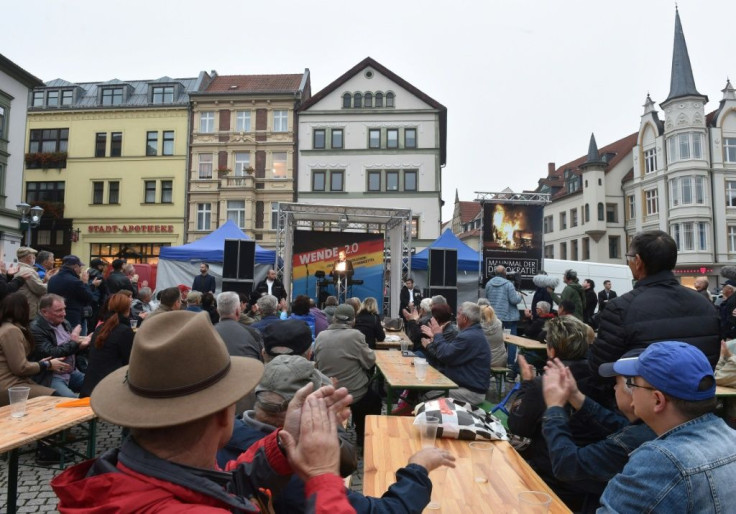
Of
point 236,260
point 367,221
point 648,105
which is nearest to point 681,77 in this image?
point 648,105

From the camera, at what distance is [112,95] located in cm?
3212

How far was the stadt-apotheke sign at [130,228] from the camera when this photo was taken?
29859 millimetres

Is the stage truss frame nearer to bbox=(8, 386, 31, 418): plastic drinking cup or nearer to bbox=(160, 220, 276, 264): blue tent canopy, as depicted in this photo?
bbox=(160, 220, 276, 264): blue tent canopy

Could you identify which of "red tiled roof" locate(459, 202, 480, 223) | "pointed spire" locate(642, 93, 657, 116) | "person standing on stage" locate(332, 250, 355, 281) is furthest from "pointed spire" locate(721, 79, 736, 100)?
"person standing on stage" locate(332, 250, 355, 281)

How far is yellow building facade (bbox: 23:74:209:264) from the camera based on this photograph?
98.6ft

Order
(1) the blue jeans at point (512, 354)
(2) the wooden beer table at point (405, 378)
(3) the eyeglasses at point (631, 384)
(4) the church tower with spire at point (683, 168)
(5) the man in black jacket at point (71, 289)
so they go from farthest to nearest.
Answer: (4) the church tower with spire at point (683, 168)
(1) the blue jeans at point (512, 354)
(5) the man in black jacket at point (71, 289)
(2) the wooden beer table at point (405, 378)
(3) the eyeglasses at point (631, 384)

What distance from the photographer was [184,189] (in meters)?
30.0

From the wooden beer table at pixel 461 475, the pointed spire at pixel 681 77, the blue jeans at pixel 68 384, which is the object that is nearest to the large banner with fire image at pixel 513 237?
the blue jeans at pixel 68 384

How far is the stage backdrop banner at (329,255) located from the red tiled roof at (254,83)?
640 inches

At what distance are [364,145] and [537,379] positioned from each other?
27.5 metres

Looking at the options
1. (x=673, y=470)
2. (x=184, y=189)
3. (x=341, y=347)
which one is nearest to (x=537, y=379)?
(x=673, y=470)

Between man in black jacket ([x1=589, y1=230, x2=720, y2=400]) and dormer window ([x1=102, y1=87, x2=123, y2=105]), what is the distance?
35485 mm

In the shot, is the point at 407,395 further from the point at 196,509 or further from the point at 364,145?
the point at 364,145

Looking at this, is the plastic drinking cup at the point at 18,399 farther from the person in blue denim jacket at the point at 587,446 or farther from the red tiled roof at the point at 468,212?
the red tiled roof at the point at 468,212
